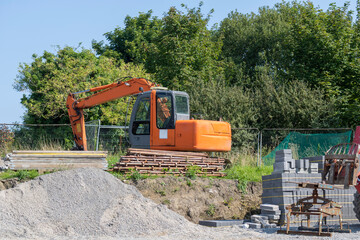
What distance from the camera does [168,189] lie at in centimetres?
1374

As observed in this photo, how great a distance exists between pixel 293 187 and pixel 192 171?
348 cm

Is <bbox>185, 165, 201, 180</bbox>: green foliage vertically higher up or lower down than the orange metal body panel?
lower down

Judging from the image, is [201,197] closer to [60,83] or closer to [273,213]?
[273,213]

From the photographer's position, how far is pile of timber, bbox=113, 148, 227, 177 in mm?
14297

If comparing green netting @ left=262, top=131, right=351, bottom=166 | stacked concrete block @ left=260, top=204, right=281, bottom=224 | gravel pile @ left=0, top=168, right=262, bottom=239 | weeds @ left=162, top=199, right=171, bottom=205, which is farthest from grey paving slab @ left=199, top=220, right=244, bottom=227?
green netting @ left=262, top=131, right=351, bottom=166

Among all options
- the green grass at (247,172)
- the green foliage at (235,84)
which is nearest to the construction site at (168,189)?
the green grass at (247,172)

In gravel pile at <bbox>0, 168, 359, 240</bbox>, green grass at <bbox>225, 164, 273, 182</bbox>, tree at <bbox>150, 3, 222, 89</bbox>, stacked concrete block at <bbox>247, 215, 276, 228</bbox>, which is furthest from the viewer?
tree at <bbox>150, 3, 222, 89</bbox>

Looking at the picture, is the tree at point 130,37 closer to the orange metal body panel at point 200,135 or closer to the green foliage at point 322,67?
the green foliage at point 322,67

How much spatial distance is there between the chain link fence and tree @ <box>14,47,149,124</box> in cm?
189

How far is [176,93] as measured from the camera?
→ 51.8 feet

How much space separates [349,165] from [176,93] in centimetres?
696

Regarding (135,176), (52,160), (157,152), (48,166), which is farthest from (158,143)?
(48,166)

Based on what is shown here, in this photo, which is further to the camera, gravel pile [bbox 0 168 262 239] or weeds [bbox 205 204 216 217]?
weeds [bbox 205 204 216 217]

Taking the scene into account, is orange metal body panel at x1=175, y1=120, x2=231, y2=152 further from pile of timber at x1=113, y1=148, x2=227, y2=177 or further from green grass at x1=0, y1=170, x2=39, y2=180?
green grass at x1=0, y1=170, x2=39, y2=180
